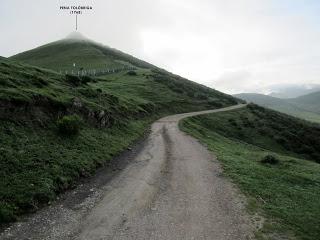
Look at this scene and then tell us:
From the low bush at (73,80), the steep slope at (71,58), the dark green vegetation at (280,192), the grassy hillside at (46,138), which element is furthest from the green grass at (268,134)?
the steep slope at (71,58)

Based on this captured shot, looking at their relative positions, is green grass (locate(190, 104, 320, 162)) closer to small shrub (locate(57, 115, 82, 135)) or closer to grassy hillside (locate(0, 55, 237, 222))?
grassy hillside (locate(0, 55, 237, 222))

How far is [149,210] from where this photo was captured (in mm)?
16141

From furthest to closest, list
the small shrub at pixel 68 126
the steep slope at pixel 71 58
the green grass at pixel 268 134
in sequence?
the steep slope at pixel 71 58 < the green grass at pixel 268 134 < the small shrub at pixel 68 126

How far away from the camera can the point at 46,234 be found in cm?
1342

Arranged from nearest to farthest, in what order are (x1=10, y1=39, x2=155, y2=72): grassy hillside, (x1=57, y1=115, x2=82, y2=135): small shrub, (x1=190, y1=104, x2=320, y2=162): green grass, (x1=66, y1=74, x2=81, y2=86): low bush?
(x1=57, y1=115, x2=82, y2=135): small shrub → (x1=66, y1=74, x2=81, y2=86): low bush → (x1=190, y1=104, x2=320, y2=162): green grass → (x1=10, y1=39, x2=155, y2=72): grassy hillside

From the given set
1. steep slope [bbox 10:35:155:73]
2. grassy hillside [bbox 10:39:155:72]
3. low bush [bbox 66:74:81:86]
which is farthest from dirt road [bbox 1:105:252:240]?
grassy hillside [bbox 10:39:155:72]

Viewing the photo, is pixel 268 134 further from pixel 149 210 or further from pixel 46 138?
pixel 149 210

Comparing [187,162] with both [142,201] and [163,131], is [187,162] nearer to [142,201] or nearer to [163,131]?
[142,201]

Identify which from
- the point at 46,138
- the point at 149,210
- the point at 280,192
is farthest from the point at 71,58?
the point at 149,210

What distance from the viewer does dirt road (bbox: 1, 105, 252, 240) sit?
1371 cm

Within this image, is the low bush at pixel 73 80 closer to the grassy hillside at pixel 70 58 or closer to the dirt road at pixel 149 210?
the dirt road at pixel 149 210

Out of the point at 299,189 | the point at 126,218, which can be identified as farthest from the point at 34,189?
the point at 299,189

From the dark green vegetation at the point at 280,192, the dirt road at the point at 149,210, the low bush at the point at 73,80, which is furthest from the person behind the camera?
the low bush at the point at 73,80

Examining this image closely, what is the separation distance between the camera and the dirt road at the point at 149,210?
45.0 ft
